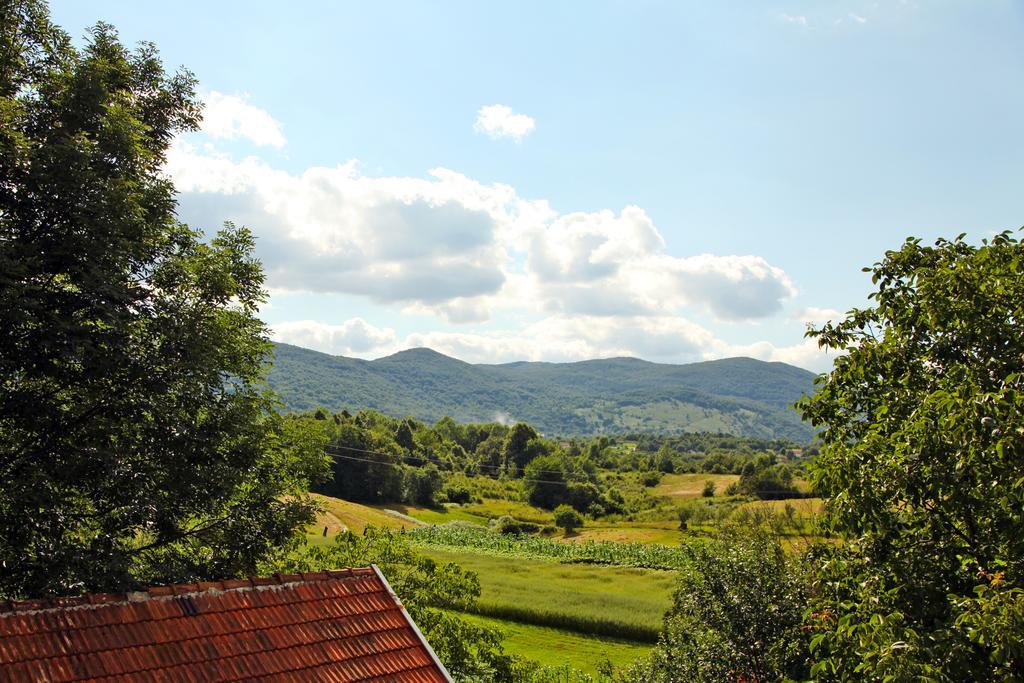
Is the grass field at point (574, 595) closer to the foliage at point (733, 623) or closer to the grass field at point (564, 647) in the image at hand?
the grass field at point (564, 647)

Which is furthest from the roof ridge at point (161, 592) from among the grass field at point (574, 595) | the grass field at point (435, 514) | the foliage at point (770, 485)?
the foliage at point (770, 485)

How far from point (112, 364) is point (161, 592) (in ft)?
25.7

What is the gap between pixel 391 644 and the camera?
933 cm

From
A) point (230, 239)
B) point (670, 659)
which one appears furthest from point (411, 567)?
point (230, 239)

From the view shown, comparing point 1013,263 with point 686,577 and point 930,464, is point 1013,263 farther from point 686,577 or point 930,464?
point 686,577

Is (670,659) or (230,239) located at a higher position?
(230,239)

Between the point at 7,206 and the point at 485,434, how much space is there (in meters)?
178

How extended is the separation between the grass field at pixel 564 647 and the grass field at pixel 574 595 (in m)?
0.87

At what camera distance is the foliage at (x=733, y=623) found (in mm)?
17250

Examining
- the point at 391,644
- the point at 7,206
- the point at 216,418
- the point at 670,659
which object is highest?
the point at 7,206

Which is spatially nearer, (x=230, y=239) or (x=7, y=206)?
(x=7, y=206)

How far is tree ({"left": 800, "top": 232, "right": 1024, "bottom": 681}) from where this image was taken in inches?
357

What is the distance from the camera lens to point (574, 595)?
49.0 m

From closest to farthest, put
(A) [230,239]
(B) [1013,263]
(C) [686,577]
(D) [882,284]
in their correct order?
(B) [1013,263] < (D) [882,284] < (A) [230,239] < (C) [686,577]
